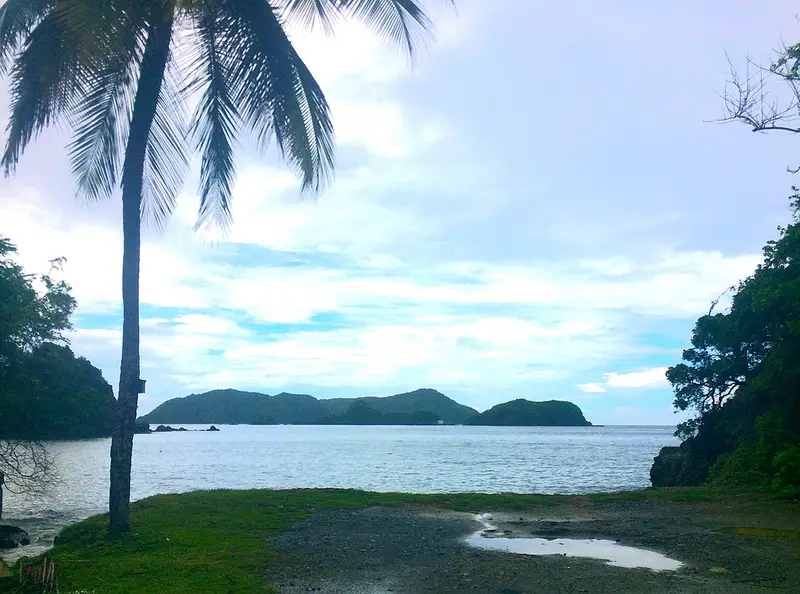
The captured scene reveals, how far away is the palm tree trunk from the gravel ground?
3050 millimetres

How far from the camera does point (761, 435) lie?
20.8 metres

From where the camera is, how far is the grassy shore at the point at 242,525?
9594 mm

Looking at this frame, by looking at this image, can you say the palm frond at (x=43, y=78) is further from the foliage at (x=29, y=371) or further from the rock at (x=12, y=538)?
the rock at (x=12, y=538)

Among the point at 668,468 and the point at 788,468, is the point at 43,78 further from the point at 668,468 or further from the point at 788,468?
the point at 668,468

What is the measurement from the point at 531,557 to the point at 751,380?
19023 mm

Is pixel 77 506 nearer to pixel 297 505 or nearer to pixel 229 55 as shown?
pixel 297 505

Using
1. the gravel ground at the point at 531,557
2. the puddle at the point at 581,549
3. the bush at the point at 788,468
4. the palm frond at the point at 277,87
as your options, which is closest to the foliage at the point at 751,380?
the bush at the point at 788,468

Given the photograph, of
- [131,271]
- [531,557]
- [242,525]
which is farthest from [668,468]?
[131,271]

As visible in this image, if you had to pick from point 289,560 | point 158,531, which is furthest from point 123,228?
point 289,560

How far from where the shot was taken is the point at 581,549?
12.1 meters

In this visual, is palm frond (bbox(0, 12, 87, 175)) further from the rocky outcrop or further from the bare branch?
the rocky outcrop

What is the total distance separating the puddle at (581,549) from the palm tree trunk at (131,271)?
21.1ft

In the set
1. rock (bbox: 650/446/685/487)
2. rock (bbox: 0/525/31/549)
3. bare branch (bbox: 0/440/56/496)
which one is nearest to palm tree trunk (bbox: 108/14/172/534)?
bare branch (bbox: 0/440/56/496)

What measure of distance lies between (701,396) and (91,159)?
90.1 ft
